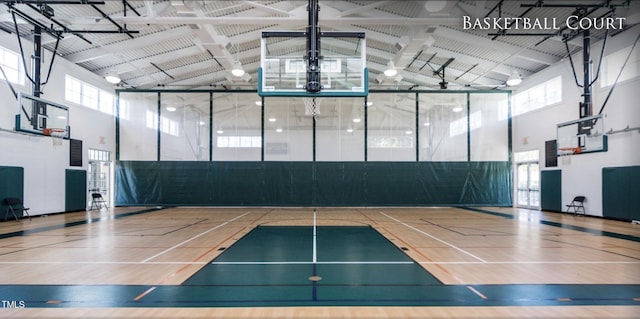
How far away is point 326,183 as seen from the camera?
1758cm

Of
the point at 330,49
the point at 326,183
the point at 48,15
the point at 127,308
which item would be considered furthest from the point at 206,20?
the point at 326,183

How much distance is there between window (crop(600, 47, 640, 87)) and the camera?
35.3 feet

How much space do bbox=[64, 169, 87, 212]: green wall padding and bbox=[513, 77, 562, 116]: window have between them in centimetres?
1993

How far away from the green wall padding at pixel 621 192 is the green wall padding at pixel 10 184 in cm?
1998

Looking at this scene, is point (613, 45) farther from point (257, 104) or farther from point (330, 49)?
point (257, 104)

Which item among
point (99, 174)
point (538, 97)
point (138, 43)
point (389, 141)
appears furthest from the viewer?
point (389, 141)

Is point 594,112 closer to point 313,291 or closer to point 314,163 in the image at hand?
point 314,163

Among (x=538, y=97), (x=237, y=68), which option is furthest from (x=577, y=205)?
(x=237, y=68)

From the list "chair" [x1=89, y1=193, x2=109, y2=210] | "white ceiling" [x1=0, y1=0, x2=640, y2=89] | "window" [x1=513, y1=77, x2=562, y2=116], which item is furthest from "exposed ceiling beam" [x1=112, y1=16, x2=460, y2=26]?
"chair" [x1=89, y1=193, x2=109, y2=210]

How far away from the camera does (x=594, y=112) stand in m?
12.1

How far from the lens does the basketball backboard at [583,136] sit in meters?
10.9

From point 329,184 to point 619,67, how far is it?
12058mm

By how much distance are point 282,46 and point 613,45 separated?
11579 millimetres

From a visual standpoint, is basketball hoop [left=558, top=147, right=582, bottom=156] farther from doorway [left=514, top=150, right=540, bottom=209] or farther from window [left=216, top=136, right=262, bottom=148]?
window [left=216, top=136, right=262, bottom=148]
